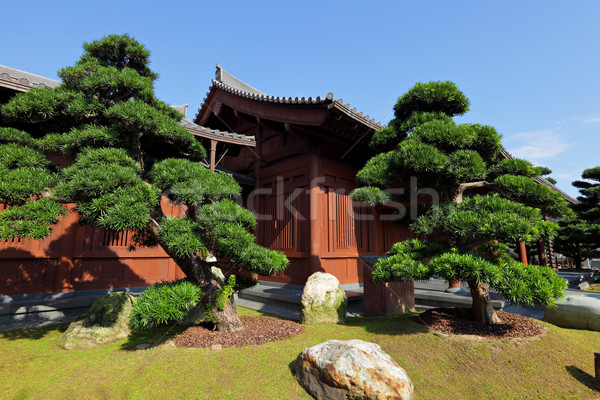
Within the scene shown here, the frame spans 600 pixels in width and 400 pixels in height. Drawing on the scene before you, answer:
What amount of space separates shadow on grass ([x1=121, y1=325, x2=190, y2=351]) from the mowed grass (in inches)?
4.8

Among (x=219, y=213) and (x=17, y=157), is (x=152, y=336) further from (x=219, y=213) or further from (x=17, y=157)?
(x=17, y=157)

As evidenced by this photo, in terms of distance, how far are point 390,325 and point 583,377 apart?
2.05m

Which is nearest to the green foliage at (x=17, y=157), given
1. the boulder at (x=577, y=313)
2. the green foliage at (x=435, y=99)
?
the green foliage at (x=435, y=99)

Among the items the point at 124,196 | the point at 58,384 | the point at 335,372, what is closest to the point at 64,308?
the point at 58,384

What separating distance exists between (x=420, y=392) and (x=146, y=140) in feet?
15.9

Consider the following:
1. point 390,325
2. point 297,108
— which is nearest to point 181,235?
point 390,325

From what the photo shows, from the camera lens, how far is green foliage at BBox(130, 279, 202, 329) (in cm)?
289

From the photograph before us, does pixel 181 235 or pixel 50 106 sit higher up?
pixel 50 106

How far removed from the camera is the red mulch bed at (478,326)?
360 cm

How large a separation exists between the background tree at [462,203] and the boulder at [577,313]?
5.43 feet

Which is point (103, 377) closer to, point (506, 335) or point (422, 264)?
point (422, 264)

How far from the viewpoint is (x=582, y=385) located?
278 cm

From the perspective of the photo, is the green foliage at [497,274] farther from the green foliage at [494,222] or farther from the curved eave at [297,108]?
the curved eave at [297,108]

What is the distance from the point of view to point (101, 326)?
4277 millimetres
